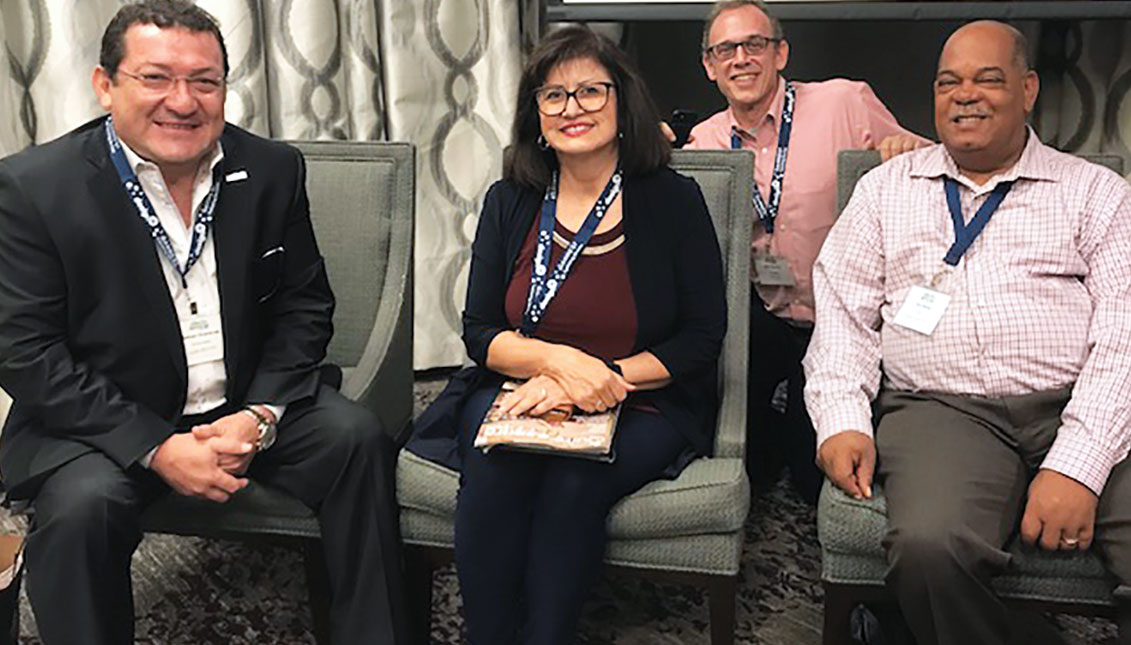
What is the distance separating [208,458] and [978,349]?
1410mm

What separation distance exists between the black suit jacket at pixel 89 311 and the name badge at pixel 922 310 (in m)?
1.21

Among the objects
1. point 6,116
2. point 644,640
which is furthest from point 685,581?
point 6,116

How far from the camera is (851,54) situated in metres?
3.30

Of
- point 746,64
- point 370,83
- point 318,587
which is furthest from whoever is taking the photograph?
point 370,83

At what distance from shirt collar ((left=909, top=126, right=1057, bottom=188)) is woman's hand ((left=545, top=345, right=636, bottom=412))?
29.2 inches

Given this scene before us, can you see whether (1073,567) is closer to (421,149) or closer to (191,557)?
(191,557)

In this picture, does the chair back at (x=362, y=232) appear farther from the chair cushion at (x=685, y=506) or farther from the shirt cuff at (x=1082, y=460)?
the shirt cuff at (x=1082, y=460)

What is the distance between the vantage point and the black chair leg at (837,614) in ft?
5.64

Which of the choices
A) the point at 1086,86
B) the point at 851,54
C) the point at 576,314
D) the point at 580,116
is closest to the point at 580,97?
the point at 580,116

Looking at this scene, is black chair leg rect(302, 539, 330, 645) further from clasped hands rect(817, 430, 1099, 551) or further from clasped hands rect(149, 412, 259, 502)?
clasped hands rect(817, 430, 1099, 551)

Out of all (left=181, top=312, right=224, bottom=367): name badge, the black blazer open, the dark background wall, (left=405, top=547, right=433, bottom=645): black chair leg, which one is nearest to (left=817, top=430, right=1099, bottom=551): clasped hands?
the black blazer open

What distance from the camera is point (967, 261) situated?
1886mm

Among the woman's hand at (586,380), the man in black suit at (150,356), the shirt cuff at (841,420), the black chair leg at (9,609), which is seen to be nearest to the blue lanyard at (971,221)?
the shirt cuff at (841,420)

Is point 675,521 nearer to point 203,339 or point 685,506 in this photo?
point 685,506
